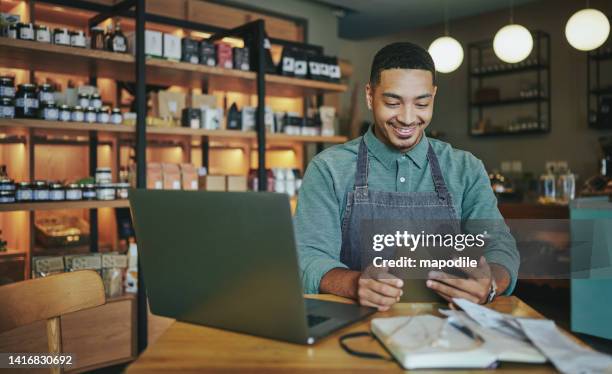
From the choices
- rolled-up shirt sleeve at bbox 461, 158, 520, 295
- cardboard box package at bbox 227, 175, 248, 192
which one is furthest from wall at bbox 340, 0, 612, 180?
rolled-up shirt sleeve at bbox 461, 158, 520, 295

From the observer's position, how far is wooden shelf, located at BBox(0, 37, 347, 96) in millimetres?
2906

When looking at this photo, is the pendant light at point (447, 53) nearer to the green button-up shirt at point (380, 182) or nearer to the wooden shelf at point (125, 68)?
the wooden shelf at point (125, 68)

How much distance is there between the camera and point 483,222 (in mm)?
1594

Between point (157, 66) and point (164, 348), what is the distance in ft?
8.72

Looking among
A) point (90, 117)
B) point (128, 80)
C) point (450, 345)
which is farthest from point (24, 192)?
point (450, 345)

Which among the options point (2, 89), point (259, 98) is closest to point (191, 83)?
point (259, 98)

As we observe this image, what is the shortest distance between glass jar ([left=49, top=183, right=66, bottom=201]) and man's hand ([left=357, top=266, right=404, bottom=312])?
223cm

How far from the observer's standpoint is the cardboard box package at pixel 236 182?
371 centimetres

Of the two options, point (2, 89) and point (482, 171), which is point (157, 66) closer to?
point (2, 89)

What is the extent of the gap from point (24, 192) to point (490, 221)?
2.31m

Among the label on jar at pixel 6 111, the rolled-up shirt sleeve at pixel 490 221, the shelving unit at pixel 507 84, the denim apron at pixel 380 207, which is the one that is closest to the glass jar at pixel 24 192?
the label on jar at pixel 6 111

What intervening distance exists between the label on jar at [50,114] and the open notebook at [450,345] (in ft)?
8.27

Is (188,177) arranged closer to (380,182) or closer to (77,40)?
(77,40)

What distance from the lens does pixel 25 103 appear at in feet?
9.41
